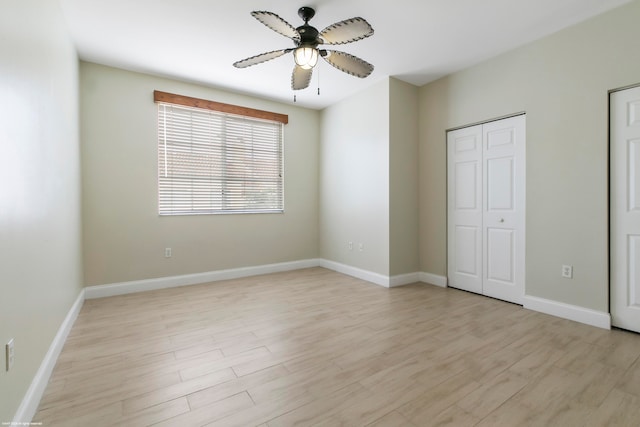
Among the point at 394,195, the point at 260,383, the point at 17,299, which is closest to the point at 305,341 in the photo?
the point at 260,383

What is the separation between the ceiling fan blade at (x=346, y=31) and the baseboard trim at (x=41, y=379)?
285cm

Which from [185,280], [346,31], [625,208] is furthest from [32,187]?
[625,208]

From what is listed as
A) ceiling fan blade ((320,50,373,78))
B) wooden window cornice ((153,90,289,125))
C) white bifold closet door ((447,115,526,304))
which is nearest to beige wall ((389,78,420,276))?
white bifold closet door ((447,115,526,304))

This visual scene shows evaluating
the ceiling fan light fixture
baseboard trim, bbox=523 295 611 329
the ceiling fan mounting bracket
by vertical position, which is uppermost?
the ceiling fan mounting bracket

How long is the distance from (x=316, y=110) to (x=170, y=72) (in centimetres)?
239

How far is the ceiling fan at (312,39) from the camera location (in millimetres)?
2104

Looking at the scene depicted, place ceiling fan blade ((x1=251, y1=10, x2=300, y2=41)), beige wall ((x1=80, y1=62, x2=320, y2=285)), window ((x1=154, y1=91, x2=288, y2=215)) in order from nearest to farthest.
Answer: ceiling fan blade ((x1=251, y1=10, x2=300, y2=41)) → beige wall ((x1=80, y1=62, x2=320, y2=285)) → window ((x1=154, y1=91, x2=288, y2=215))

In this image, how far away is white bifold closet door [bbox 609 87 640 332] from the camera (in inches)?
95.3

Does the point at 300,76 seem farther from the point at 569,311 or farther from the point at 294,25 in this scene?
the point at 569,311

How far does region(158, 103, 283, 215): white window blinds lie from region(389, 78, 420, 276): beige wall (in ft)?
6.27

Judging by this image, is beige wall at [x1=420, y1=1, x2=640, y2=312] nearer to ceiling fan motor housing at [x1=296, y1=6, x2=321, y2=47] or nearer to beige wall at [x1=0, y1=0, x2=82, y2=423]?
ceiling fan motor housing at [x1=296, y1=6, x2=321, y2=47]

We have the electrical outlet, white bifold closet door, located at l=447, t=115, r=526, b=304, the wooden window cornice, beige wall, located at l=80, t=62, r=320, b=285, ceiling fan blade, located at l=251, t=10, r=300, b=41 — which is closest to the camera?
the electrical outlet

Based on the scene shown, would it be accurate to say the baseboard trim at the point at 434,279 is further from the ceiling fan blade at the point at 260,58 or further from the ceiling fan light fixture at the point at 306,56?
the ceiling fan blade at the point at 260,58

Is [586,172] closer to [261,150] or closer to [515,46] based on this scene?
[515,46]
